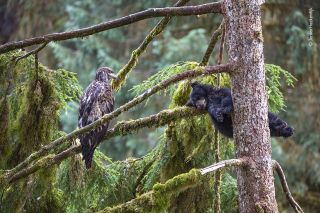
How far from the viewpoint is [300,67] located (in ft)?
41.4

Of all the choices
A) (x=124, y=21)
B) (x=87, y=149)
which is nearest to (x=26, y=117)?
(x=87, y=149)

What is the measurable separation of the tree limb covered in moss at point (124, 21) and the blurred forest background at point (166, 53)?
6.53 m

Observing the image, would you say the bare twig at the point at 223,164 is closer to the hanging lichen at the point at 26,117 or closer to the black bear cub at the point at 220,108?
the black bear cub at the point at 220,108

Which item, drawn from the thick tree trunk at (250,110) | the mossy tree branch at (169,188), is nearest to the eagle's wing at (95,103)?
the thick tree trunk at (250,110)

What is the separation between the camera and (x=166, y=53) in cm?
1481

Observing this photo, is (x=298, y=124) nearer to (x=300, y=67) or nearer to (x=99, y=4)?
(x=300, y=67)

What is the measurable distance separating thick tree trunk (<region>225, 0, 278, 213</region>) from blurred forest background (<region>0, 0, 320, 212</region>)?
6.61 m

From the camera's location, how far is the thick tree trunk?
357 centimetres

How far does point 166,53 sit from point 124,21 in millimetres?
11146

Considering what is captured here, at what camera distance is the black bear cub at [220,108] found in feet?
13.8

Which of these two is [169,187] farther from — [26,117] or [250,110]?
[26,117]

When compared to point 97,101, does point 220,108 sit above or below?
below

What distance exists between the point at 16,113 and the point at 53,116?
1.09 ft

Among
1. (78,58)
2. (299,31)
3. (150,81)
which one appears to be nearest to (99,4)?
(78,58)
